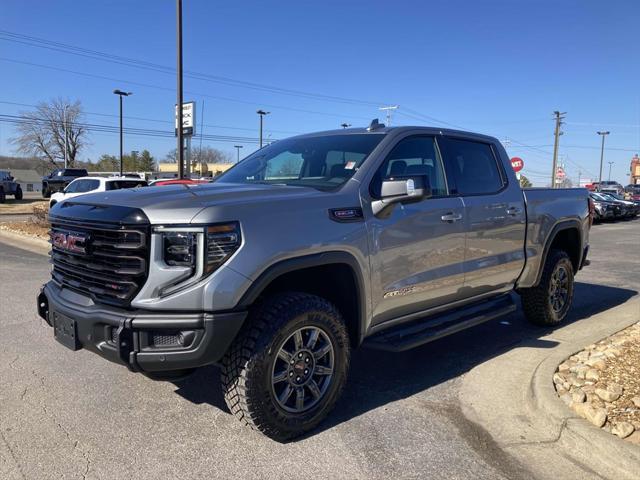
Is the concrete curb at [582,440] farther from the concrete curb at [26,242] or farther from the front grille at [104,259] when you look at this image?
the concrete curb at [26,242]

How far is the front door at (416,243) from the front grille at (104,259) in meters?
1.49

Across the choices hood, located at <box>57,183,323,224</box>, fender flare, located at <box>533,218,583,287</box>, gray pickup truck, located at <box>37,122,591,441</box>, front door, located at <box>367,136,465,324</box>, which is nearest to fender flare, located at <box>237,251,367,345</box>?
gray pickup truck, located at <box>37,122,591,441</box>

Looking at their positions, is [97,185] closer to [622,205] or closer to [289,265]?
[289,265]

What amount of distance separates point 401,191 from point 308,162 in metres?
1.07

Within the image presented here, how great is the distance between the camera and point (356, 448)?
315 cm

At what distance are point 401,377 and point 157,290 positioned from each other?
2306 millimetres

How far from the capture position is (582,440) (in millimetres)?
3180

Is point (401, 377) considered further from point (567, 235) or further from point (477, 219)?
point (567, 235)

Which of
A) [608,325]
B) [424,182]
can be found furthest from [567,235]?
[424,182]

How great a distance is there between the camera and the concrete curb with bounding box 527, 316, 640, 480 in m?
2.95

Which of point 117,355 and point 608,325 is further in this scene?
point 608,325

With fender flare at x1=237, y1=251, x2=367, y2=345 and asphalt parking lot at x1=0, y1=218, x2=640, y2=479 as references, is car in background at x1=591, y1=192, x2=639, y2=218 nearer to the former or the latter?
asphalt parking lot at x1=0, y1=218, x2=640, y2=479

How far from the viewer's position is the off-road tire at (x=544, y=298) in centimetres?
558

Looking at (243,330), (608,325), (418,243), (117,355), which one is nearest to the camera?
(117,355)
